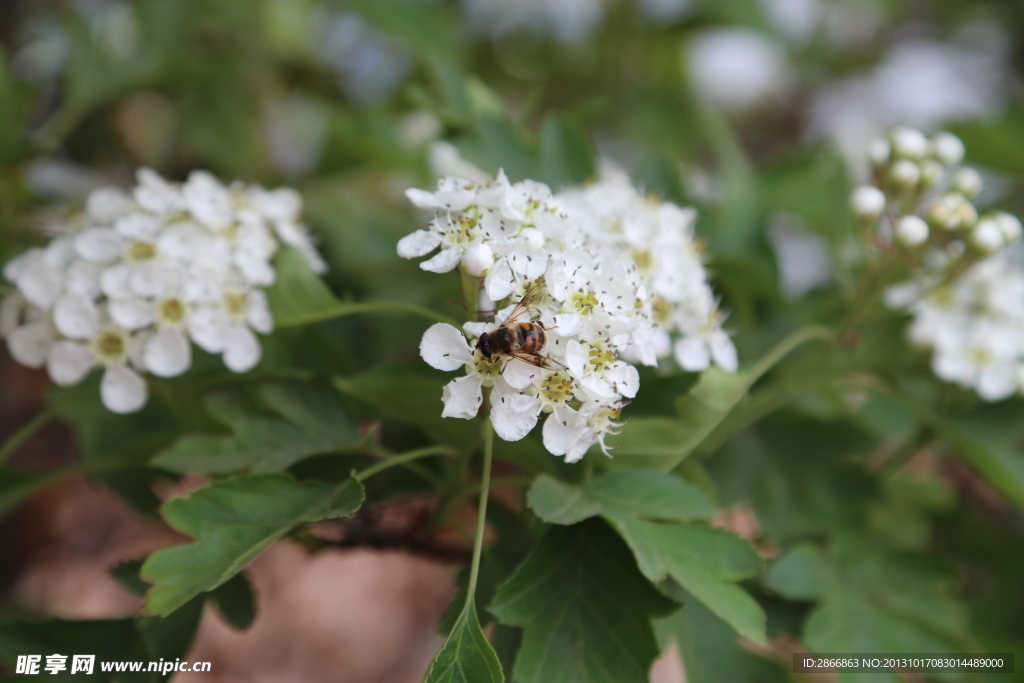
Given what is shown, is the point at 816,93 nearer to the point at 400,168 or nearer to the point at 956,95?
the point at 956,95

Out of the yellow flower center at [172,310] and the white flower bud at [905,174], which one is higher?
the white flower bud at [905,174]

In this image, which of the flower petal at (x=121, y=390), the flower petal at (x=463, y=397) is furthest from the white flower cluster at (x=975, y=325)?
the flower petal at (x=121, y=390)

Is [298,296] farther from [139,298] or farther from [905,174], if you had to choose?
[905,174]

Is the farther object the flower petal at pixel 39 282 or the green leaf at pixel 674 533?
the flower petal at pixel 39 282

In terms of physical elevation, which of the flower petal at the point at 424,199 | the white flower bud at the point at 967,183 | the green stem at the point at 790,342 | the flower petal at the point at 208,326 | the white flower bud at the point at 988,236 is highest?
the white flower bud at the point at 967,183

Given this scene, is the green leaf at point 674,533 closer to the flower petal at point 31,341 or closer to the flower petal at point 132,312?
the flower petal at point 132,312

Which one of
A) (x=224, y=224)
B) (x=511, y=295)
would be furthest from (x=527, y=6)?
(x=511, y=295)

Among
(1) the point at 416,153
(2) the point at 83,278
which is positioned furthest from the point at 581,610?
(1) the point at 416,153
